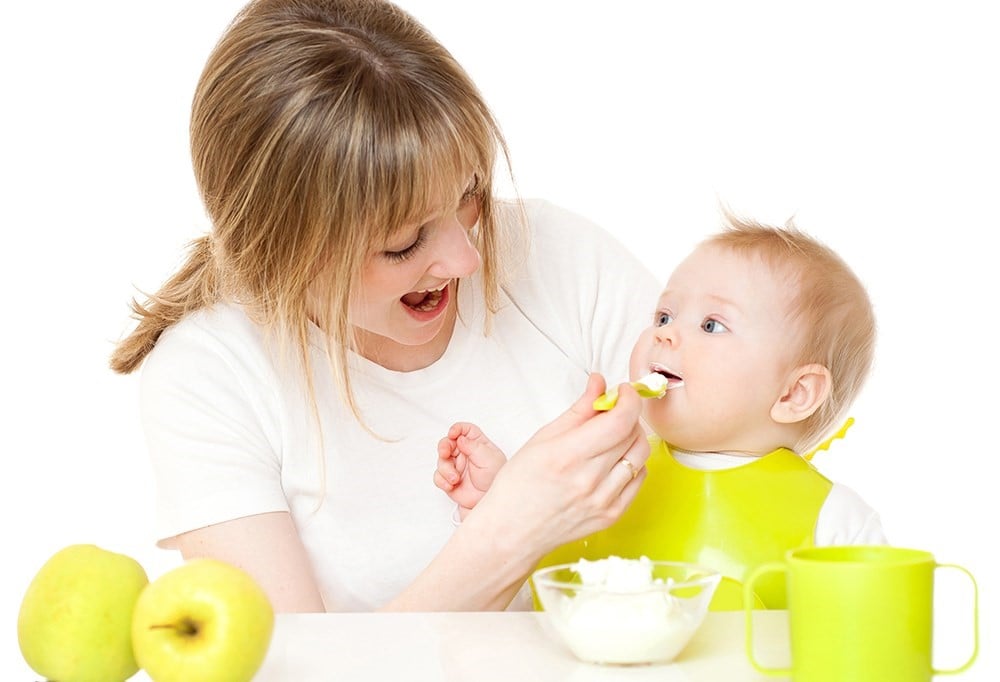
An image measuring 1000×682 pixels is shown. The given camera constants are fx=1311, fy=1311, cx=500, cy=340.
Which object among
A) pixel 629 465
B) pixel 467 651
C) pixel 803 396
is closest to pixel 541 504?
pixel 629 465

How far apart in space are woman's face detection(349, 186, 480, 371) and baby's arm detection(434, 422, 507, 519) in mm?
171

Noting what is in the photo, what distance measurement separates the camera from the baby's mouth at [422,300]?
6.79 ft

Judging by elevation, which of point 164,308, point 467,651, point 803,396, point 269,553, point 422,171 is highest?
point 422,171

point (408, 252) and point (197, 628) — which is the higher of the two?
point (408, 252)

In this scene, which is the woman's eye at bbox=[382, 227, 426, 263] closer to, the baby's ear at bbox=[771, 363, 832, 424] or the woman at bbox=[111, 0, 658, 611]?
the woman at bbox=[111, 0, 658, 611]

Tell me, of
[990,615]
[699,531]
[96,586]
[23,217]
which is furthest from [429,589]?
[23,217]

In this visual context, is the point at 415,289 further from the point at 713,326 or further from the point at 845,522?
the point at 845,522

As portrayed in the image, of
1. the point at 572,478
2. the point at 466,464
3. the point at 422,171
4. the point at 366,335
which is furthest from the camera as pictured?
the point at 366,335

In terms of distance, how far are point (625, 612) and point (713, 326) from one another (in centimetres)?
68

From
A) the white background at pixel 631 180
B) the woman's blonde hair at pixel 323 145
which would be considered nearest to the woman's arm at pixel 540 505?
the woman's blonde hair at pixel 323 145

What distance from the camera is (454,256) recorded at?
6.26 feet

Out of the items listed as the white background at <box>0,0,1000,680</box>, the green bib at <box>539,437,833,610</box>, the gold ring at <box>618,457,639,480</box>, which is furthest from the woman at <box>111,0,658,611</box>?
the white background at <box>0,0,1000,680</box>

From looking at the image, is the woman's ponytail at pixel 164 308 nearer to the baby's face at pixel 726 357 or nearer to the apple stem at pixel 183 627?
the baby's face at pixel 726 357

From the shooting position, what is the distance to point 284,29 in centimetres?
193
